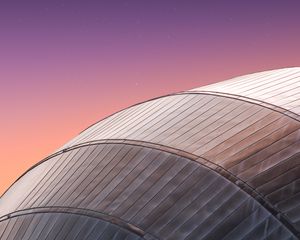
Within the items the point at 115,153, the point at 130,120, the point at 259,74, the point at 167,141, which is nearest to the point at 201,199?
the point at 167,141

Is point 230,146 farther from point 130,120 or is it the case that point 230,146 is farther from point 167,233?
point 130,120

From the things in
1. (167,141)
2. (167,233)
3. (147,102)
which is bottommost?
(167,233)

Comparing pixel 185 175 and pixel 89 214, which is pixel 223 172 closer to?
pixel 185 175

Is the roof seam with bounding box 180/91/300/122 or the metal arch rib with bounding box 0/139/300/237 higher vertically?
the roof seam with bounding box 180/91/300/122

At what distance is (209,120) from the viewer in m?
26.5

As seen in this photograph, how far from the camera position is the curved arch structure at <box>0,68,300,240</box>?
2027 centimetres

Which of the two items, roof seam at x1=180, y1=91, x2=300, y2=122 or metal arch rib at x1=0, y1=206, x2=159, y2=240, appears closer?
metal arch rib at x1=0, y1=206, x2=159, y2=240

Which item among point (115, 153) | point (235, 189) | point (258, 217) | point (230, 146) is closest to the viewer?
point (258, 217)

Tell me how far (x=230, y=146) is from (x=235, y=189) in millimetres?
2665

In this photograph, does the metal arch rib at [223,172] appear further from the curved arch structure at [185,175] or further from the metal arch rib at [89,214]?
the metal arch rib at [89,214]

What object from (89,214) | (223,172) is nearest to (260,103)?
(223,172)

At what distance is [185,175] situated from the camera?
75.2 ft

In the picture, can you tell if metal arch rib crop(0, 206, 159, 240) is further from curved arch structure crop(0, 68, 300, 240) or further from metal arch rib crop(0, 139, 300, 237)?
metal arch rib crop(0, 139, 300, 237)

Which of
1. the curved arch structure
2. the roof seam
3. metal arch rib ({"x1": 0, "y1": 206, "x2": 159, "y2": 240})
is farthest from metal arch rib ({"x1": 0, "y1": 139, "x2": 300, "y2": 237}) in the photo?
the roof seam
